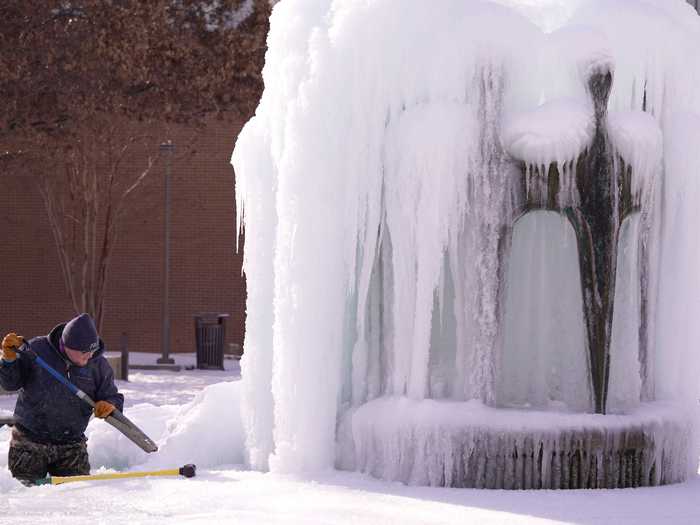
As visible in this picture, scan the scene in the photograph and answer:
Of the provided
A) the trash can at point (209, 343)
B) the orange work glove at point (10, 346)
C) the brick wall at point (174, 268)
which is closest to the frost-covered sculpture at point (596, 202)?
the orange work glove at point (10, 346)

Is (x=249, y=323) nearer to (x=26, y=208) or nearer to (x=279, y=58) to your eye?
(x=279, y=58)

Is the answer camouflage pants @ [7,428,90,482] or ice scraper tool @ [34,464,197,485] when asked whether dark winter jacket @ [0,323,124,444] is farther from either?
ice scraper tool @ [34,464,197,485]

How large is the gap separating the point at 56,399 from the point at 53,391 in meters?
0.06

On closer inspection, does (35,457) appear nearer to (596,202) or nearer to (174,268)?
(596,202)

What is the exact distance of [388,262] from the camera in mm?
9242

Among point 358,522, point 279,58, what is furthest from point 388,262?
point 358,522

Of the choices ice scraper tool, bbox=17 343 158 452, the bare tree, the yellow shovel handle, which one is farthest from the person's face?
the bare tree

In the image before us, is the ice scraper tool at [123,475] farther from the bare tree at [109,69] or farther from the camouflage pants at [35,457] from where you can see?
the bare tree at [109,69]

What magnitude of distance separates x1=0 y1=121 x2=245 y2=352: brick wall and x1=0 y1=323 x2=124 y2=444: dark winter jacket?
855 inches

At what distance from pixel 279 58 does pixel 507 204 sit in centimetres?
194

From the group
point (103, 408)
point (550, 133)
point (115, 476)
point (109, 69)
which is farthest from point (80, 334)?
point (109, 69)

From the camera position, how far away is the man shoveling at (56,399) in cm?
830

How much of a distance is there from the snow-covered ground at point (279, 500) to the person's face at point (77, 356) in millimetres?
767

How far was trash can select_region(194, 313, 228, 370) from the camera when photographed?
84.2ft
